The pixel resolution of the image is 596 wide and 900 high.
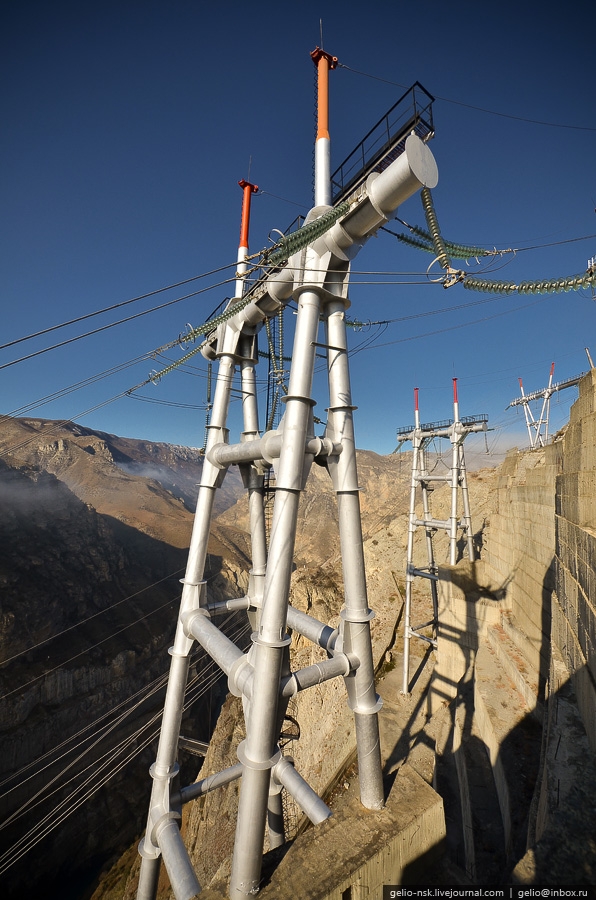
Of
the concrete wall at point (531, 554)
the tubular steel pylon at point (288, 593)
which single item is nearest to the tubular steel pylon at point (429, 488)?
the concrete wall at point (531, 554)

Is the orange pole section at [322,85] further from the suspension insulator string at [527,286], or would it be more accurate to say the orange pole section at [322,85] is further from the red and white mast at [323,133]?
the suspension insulator string at [527,286]

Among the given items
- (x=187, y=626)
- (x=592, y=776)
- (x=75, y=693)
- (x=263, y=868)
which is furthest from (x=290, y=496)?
(x=75, y=693)

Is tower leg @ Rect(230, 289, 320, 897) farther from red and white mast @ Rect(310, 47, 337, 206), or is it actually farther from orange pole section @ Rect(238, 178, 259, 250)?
orange pole section @ Rect(238, 178, 259, 250)

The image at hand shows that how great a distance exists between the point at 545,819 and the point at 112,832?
4418 centimetres

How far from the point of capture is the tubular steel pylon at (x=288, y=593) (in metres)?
3.72

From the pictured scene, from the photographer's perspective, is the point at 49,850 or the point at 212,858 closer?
the point at 212,858

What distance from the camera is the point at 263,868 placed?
3.84 m

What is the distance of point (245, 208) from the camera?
7.89 meters

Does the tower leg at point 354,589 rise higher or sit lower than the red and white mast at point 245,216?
lower

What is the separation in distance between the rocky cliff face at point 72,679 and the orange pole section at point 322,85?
17.9 metres

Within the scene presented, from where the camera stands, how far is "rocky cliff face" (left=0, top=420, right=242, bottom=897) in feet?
92.6

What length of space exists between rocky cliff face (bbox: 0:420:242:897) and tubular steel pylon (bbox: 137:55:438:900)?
1017cm

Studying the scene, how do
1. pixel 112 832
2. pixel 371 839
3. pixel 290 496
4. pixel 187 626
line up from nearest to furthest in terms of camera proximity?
pixel 371 839 < pixel 290 496 < pixel 187 626 < pixel 112 832

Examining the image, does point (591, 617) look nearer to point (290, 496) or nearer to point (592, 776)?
point (592, 776)
